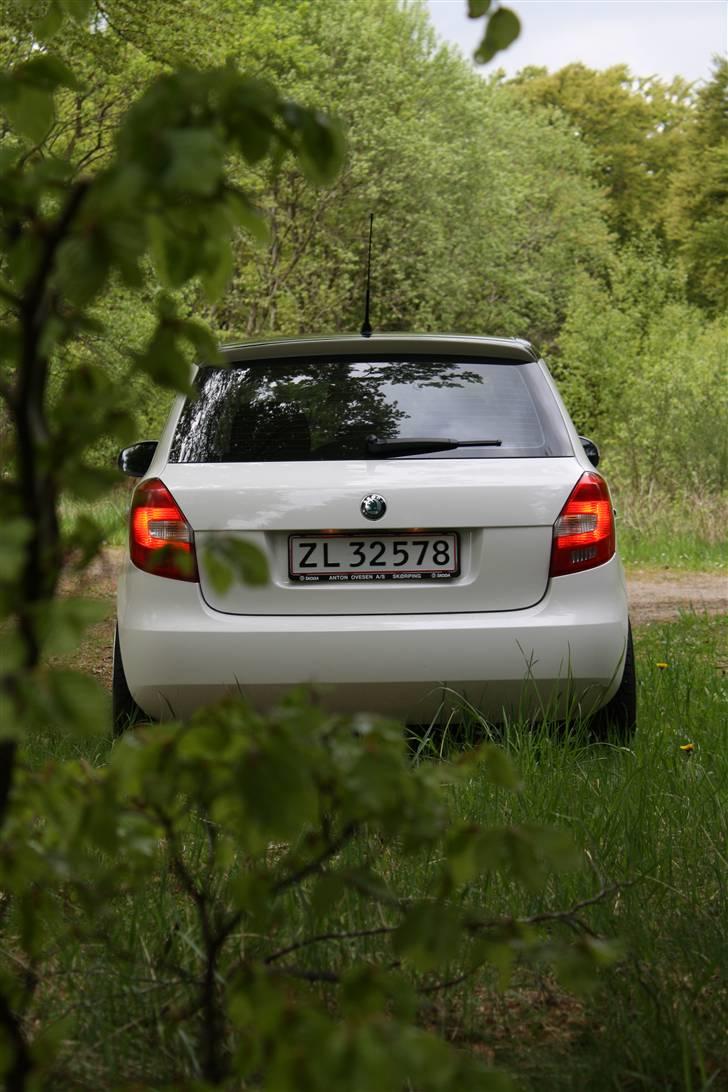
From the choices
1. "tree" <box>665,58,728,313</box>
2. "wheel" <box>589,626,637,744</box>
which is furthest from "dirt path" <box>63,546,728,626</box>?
"tree" <box>665,58,728,313</box>

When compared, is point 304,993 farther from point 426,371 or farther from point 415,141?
point 415,141

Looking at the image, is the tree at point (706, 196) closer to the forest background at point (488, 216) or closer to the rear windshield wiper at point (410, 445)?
the forest background at point (488, 216)

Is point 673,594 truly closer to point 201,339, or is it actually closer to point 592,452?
point 592,452

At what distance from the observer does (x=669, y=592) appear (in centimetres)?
1220

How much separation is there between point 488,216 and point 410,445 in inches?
1691

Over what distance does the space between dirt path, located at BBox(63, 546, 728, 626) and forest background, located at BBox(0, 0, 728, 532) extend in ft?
8.43

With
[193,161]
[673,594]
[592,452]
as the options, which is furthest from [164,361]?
[673,594]

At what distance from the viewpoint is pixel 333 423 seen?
4367 mm

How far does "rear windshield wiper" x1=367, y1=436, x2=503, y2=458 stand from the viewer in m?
4.28

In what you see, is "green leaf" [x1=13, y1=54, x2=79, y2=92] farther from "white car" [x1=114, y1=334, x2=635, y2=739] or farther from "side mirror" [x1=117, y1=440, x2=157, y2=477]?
"side mirror" [x1=117, y1=440, x2=157, y2=477]

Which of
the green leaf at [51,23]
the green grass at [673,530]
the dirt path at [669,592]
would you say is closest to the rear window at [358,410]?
the green leaf at [51,23]

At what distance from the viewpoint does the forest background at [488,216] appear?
725 inches

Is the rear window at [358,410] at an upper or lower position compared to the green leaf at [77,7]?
lower

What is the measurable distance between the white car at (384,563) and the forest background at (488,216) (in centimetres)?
969
